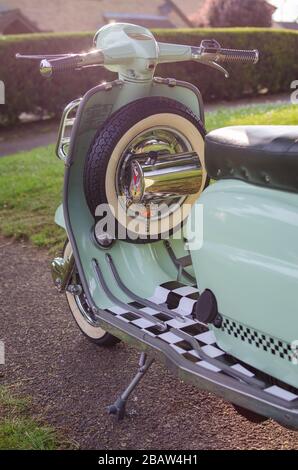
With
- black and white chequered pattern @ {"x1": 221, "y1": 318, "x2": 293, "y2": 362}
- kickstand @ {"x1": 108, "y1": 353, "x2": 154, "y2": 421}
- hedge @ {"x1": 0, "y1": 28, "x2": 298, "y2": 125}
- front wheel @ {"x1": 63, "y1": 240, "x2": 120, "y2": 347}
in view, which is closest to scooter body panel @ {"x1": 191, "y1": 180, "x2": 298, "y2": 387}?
black and white chequered pattern @ {"x1": 221, "y1": 318, "x2": 293, "y2": 362}

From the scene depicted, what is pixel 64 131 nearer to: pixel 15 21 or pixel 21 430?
pixel 21 430

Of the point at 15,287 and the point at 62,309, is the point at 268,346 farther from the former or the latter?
the point at 15,287

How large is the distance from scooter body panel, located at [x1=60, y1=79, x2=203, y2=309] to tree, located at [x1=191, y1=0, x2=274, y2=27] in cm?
1541

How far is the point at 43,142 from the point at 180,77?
3.72m

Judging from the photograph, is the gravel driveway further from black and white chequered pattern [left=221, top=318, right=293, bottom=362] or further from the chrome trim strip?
the chrome trim strip

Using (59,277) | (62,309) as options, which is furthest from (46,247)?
(59,277)

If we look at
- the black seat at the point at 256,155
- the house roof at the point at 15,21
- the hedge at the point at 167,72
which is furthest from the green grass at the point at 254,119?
the house roof at the point at 15,21

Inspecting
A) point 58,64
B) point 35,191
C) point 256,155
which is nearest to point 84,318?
point 58,64

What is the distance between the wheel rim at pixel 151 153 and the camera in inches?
102

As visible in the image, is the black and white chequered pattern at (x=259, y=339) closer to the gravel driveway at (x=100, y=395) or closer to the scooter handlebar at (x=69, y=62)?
the gravel driveway at (x=100, y=395)

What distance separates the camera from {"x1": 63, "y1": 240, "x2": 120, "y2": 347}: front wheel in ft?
9.30

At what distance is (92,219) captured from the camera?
2.73m

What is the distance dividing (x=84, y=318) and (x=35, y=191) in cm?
316

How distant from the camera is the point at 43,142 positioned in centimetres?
971
